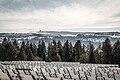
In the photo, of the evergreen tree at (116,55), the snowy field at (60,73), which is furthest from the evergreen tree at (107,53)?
the snowy field at (60,73)

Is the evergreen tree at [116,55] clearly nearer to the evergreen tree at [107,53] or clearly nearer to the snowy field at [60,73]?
the evergreen tree at [107,53]

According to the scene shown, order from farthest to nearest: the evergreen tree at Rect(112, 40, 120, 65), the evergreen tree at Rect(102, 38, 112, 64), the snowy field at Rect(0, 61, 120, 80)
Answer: the evergreen tree at Rect(102, 38, 112, 64), the evergreen tree at Rect(112, 40, 120, 65), the snowy field at Rect(0, 61, 120, 80)

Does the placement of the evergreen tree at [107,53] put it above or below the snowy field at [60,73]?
below

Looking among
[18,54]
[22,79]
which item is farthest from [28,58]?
[22,79]

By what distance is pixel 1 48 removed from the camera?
119m

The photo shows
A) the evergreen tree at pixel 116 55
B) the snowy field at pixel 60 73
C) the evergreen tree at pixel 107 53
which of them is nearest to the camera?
the snowy field at pixel 60 73

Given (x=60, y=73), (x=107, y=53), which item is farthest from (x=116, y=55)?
(x=60, y=73)

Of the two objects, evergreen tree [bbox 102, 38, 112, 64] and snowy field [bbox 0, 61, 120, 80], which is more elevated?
snowy field [bbox 0, 61, 120, 80]

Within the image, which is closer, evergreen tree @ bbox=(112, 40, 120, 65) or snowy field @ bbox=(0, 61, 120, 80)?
snowy field @ bbox=(0, 61, 120, 80)

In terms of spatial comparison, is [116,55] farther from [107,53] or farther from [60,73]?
[60,73]

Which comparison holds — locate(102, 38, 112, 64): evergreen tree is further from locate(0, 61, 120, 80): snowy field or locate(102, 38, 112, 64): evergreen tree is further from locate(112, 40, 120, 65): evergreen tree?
locate(0, 61, 120, 80): snowy field

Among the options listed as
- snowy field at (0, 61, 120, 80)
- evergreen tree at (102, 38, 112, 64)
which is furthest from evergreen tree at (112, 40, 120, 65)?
snowy field at (0, 61, 120, 80)

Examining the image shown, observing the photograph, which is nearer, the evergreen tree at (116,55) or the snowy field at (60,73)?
the snowy field at (60,73)

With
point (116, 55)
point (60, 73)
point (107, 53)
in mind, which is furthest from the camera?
point (107, 53)
